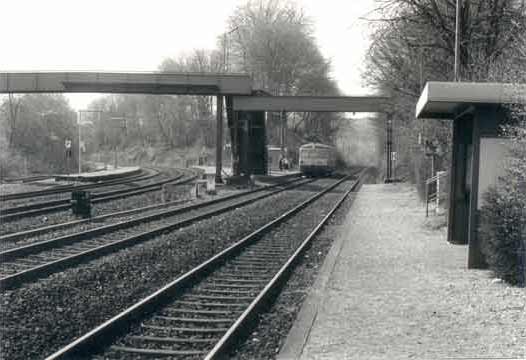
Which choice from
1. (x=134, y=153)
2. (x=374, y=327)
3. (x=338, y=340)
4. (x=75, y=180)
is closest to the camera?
(x=338, y=340)

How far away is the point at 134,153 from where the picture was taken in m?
107

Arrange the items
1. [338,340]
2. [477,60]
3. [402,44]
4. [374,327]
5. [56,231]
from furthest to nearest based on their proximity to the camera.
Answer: [402,44], [477,60], [56,231], [374,327], [338,340]

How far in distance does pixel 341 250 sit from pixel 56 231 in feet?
22.3

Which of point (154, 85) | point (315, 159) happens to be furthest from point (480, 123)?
point (315, 159)

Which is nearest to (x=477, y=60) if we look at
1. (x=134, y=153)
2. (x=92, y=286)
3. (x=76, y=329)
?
(x=92, y=286)

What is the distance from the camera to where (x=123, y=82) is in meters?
40.1

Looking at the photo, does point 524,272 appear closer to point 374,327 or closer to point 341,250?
point 374,327

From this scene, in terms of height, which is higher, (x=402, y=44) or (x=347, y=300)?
(x=402, y=44)

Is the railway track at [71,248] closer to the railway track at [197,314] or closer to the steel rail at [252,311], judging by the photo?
the railway track at [197,314]

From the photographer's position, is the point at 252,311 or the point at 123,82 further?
the point at 123,82

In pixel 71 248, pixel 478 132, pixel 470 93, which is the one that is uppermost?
pixel 470 93

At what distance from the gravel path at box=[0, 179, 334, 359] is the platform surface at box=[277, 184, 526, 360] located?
233 centimetres

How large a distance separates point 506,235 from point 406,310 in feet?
A: 6.41

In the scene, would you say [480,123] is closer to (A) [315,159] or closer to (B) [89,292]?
(B) [89,292]
